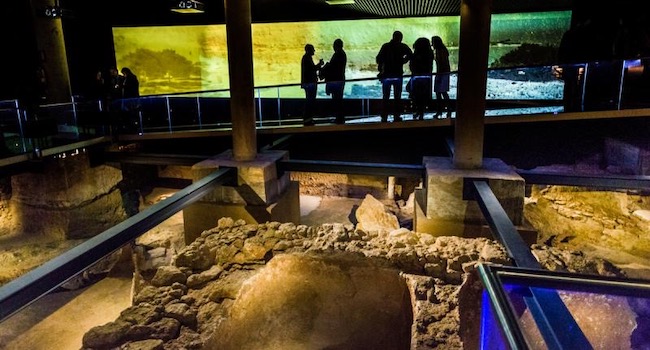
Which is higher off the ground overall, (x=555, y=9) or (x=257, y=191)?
(x=555, y=9)

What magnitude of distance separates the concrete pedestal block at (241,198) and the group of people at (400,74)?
243 cm

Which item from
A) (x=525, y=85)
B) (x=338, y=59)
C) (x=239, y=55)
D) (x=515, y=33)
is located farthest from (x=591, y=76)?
(x=239, y=55)

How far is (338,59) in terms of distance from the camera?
9266 millimetres

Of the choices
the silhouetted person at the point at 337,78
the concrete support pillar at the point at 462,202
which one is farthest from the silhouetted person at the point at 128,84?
the concrete support pillar at the point at 462,202

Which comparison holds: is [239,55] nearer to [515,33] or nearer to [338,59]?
[338,59]

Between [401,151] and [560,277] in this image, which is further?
[401,151]

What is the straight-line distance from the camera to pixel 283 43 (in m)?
12.4

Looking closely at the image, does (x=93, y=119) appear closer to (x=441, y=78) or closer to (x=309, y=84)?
(x=309, y=84)

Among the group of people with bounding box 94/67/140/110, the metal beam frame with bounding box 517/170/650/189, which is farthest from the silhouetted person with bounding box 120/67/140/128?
the metal beam frame with bounding box 517/170/650/189

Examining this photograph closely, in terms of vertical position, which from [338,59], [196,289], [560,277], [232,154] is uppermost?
[338,59]

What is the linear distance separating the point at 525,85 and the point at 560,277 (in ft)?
26.2

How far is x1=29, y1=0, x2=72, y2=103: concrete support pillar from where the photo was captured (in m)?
11.2

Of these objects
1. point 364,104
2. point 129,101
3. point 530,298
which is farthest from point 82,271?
point 364,104

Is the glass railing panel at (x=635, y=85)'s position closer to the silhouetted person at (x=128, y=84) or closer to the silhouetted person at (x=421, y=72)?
the silhouetted person at (x=421, y=72)
